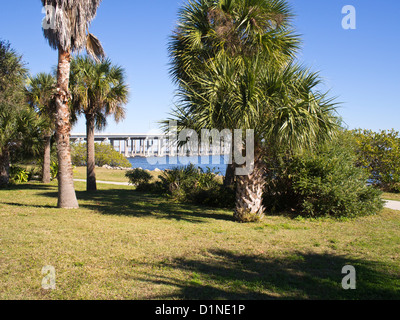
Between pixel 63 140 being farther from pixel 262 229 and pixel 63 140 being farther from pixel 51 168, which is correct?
pixel 51 168

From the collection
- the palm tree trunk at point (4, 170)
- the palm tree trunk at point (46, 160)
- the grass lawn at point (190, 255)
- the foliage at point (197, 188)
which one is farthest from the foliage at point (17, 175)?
the grass lawn at point (190, 255)

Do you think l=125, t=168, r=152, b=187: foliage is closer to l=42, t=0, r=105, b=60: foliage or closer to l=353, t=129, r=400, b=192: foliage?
l=42, t=0, r=105, b=60: foliage

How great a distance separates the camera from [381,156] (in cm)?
1917

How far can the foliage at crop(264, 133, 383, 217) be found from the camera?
10.2m

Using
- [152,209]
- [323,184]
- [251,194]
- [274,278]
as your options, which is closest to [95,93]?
[152,209]

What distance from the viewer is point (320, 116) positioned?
29.5ft

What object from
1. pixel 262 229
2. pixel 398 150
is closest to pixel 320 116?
pixel 262 229

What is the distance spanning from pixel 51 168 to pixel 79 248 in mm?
16757

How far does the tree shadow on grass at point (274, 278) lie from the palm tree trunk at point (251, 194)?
3.51 m

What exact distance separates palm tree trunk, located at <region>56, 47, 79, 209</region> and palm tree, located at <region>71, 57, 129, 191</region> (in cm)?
431

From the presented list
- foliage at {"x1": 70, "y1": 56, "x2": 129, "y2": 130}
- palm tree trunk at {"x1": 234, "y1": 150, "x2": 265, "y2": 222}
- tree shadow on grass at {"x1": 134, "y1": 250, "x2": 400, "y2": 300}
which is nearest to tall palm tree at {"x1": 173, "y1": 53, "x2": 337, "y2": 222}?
palm tree trunk at {"x1": 234, "y1": 150, "x2": 265, "y2": 222}

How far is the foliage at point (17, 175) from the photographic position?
1906 cm

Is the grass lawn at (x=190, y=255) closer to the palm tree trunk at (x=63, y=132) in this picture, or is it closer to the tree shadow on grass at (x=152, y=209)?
the tree shadow on grass at (x=152, y=209)

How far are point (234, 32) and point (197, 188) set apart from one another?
6197 mm
